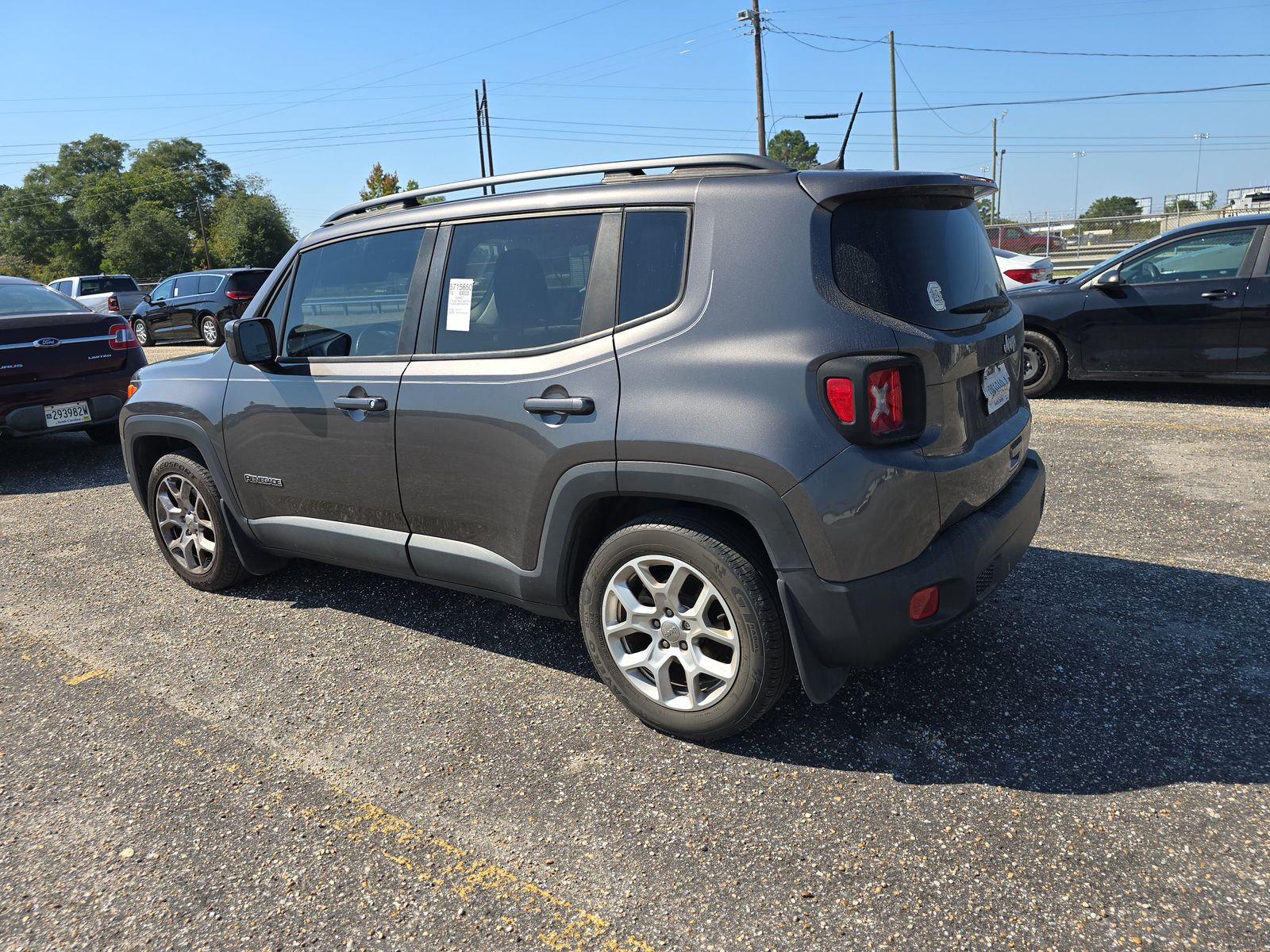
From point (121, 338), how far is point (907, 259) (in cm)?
747

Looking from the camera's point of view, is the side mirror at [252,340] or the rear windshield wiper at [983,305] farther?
the side mirror at [252,340]

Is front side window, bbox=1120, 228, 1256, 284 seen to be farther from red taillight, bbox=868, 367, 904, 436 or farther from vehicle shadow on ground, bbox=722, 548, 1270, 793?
red taillight, bbox=868, 367, 904, 436

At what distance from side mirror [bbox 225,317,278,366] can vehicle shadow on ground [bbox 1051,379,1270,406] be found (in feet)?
23.8

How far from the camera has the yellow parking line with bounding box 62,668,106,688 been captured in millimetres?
3705

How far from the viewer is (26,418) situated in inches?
287

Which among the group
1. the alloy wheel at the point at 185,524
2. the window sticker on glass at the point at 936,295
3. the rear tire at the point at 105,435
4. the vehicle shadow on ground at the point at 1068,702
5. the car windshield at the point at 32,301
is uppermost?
the car windshield at the point at 32,301

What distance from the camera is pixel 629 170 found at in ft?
10.4

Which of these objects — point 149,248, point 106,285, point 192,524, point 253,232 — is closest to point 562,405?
point 192,524

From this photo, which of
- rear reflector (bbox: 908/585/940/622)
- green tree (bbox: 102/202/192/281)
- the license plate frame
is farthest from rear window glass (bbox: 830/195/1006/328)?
green tree (bbox: 102/202/192/281)

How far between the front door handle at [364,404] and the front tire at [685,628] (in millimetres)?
1115

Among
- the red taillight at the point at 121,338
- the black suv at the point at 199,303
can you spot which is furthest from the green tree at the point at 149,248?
the red taillight at the point at 121,338

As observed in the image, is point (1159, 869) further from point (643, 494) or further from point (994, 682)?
point (643, 494)

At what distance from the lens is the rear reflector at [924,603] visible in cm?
267

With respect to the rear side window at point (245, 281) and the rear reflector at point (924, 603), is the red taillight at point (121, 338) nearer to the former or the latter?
the rear reflector at point (924, 603)
